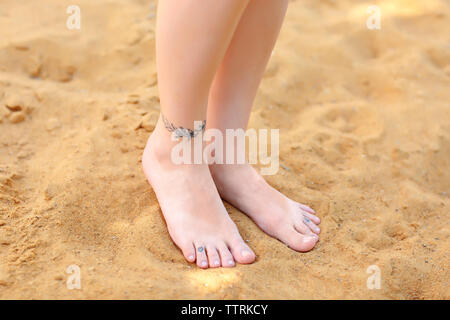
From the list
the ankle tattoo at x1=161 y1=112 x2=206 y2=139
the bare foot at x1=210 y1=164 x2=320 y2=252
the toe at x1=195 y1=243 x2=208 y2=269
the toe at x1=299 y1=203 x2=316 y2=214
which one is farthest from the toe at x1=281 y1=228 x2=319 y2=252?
the ankle tattoo at x1=161 y1=112 x2=206 y2=139

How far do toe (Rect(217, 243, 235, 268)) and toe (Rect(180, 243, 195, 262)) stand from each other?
0.21 ft

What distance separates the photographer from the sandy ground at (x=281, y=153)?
104 cm

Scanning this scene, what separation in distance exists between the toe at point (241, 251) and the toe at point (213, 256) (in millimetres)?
42

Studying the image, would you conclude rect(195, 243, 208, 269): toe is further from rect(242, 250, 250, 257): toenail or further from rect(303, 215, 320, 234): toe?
rect(303, 215, 320, 234): toe

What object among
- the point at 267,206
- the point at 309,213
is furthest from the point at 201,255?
the point at 309,213

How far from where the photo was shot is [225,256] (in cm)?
109

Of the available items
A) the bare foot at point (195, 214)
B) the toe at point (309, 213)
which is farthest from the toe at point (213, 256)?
the toe at point (309, 213)

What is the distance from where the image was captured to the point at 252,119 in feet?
5.39

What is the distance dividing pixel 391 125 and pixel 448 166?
0.81 feet

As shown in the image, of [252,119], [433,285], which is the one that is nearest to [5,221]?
[252,119]

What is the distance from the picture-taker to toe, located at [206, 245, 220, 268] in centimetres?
108

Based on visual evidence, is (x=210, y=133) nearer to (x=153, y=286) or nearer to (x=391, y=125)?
(x=153, y=286)

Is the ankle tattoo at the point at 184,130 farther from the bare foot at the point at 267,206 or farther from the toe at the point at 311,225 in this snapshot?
the toe at the point at 311,225
